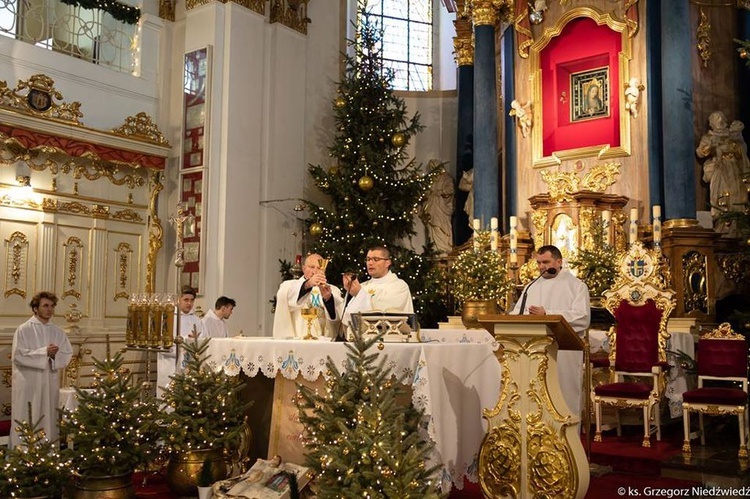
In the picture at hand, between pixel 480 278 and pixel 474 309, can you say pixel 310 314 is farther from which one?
pixel 480 278

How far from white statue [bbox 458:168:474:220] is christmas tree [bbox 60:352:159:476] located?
335 inches

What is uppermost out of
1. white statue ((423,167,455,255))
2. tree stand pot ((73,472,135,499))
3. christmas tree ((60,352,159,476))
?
white statue ((423,167,455,255))

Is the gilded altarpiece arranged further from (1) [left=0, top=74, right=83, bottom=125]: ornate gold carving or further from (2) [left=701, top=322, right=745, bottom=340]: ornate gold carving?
(2) [left=701, top=322, right=745, bottom=340]: ornate gold carving

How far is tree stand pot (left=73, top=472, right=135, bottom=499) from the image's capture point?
5.02 m

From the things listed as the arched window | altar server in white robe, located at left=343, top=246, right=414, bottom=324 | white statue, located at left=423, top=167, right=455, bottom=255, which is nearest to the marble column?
white statue, located at left=423, top=167, right=455, bottom=255

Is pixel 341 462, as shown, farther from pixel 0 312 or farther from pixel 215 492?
pixel 0 312

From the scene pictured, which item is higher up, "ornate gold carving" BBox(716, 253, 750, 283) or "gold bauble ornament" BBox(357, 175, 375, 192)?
"gold bauble ornament" BBox(357, 175, 375, 192)

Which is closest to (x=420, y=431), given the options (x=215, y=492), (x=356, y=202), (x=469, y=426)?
(x=469, y=426)

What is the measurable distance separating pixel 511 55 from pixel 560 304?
7.23 meters

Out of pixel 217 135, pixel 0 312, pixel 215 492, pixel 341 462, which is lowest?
pixel 215 492

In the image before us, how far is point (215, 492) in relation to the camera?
5.06 m

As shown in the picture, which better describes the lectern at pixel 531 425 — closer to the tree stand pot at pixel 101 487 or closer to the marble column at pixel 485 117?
the tree stand pot at pixel 101 487

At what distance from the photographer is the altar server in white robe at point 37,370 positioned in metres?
7.10

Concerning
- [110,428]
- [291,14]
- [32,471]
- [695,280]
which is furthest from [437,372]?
[291,14]
